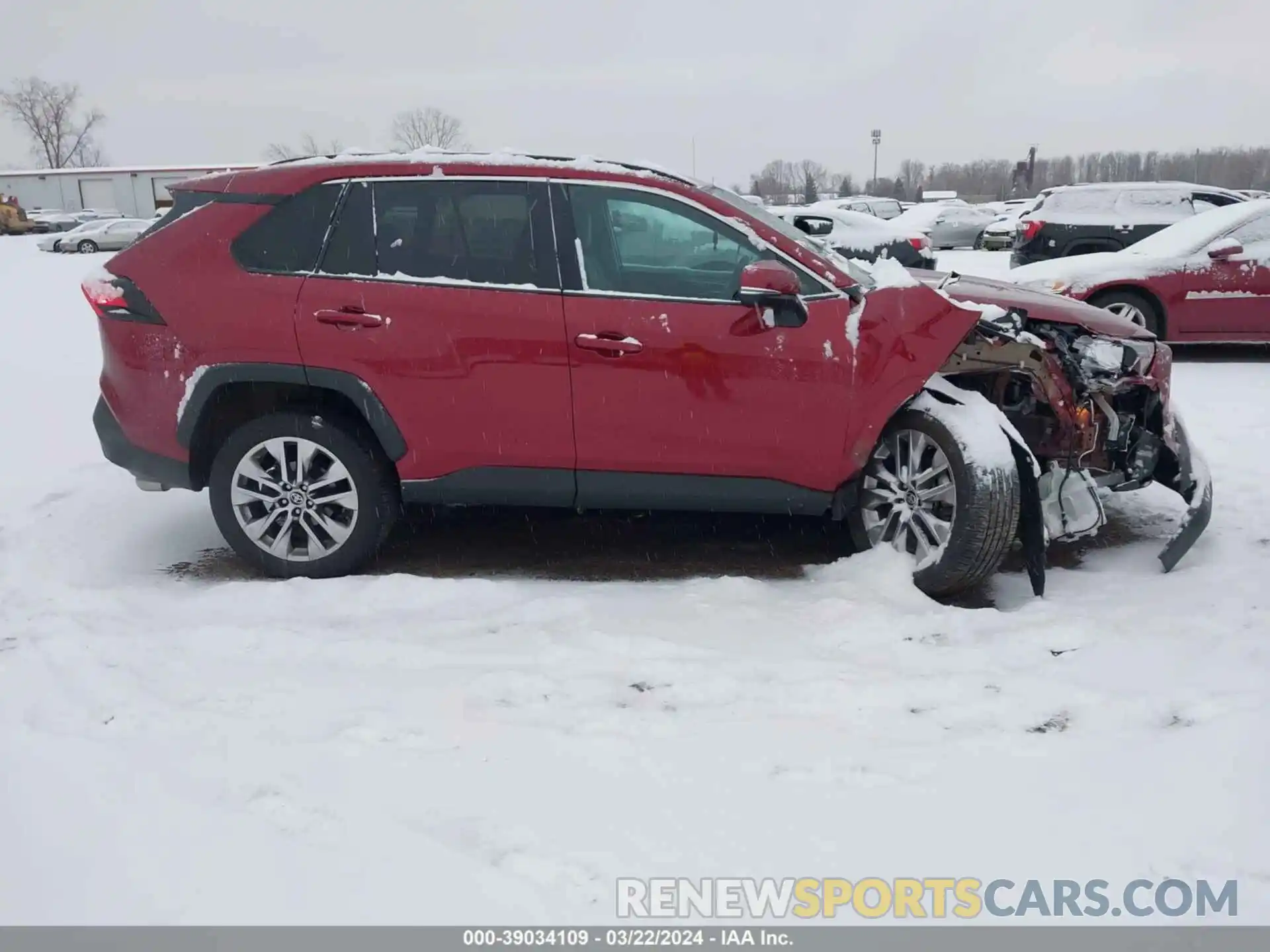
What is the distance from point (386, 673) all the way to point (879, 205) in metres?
31.0

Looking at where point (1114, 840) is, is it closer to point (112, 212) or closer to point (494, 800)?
point (494, 800)

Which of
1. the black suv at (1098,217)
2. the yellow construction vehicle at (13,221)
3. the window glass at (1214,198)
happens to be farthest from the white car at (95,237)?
the window glass at (1214,198)

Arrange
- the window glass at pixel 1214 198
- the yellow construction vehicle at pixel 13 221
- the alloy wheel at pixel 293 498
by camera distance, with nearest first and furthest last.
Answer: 1. the alloy wheel at pixel 293 498
2. the window glass at pixel 1214 198
3. the yellow construction vehicle at pixel 13 221

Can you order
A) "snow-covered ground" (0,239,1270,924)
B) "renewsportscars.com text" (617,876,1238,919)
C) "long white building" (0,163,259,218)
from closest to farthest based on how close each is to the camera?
1. "renewsportscars.com text" (617,876,1238,919)
2. "snow-covered ground" (0,239,1270,924)
3. "long white building" (0,163,259,218)

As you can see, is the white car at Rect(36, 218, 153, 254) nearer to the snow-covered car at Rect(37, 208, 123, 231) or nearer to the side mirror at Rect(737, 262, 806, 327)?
the snow-covered car at Rect(37, 208, 123, 231)

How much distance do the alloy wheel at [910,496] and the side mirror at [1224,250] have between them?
20.3 feet

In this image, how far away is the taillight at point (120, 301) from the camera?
163 inches

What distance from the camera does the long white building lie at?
59.4 meters

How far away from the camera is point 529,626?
3.78 m

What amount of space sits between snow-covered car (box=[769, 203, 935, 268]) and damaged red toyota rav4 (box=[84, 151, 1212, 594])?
889cm

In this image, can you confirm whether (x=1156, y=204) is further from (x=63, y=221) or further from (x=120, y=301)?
(x=63, y=221)

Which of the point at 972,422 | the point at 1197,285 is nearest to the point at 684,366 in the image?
the point at 972,422

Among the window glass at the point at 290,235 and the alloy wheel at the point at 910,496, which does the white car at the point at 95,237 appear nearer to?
the window glass at the point at 290,235

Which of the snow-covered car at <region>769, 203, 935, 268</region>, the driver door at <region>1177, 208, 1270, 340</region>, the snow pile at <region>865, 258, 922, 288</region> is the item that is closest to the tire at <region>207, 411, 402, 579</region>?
the snow pile at <region>865, 258, 922, 288</region>
